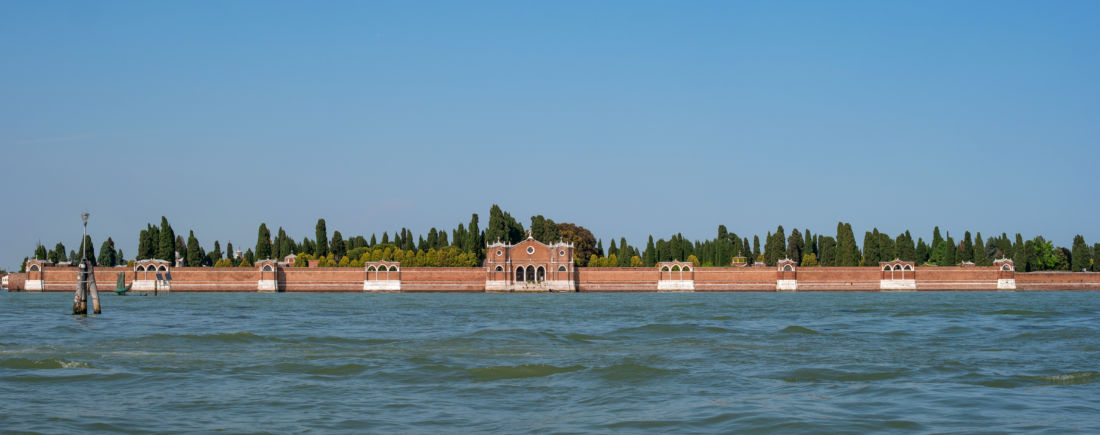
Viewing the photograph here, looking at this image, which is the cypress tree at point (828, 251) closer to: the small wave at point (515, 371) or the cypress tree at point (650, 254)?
the cypress tree at point (650, 254)

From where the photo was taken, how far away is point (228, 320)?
26.9m

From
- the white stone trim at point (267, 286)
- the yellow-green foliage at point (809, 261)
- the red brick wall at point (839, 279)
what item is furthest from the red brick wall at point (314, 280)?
the yellow-green foliage at point (809, 261)

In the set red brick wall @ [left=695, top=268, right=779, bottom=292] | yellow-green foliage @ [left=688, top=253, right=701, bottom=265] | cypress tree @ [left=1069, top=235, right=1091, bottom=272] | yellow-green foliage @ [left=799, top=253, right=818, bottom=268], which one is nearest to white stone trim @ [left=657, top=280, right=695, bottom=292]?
red brick wall @ [left=695, top=268, right=779, bottom=292]

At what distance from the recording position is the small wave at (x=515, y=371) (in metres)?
13.0

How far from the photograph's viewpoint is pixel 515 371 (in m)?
13.4

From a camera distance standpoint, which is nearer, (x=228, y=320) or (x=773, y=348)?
(x=773, y=348)

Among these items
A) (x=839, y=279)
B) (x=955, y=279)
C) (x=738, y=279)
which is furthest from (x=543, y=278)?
(x=955, y=279)

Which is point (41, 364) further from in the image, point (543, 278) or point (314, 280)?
point (543, 278)

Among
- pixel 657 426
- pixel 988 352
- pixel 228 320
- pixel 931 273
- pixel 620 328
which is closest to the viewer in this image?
pixel 657 426

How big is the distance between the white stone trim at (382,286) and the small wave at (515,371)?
51290mm

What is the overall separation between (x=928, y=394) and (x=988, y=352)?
20.0ft

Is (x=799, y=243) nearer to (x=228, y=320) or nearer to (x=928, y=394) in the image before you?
(x=228, y=320)

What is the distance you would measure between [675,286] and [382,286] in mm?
19141

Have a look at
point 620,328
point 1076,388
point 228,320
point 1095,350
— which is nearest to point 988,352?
point 1095,350
